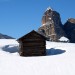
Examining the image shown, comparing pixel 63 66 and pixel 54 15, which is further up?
pixel 54 15

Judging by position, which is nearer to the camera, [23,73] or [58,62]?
[23,73]

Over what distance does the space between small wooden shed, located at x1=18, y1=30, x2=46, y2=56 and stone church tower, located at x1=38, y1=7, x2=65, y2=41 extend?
77.6 m

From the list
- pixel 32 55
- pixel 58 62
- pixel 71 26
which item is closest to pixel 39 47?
pixel 32 55

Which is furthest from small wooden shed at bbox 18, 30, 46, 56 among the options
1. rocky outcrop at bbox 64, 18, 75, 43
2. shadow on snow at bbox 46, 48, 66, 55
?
rocky outcrop at bbox 64, 18, 75, 43

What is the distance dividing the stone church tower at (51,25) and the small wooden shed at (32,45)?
77640 millimetres

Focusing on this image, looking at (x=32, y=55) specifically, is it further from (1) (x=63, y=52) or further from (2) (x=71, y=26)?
(2) (x=71, y=26)

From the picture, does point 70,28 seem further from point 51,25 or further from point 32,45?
point 32,45

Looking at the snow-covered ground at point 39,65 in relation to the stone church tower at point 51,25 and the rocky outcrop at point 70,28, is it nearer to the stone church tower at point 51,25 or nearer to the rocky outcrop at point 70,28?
the stone church tower at point 51,25

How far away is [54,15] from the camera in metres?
122

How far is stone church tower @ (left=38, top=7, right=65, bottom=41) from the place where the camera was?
116756 millimetres

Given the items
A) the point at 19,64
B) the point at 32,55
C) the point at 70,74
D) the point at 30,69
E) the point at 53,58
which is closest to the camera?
the point at 70,74

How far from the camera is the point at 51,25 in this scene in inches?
4695

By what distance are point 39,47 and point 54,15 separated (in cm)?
8734

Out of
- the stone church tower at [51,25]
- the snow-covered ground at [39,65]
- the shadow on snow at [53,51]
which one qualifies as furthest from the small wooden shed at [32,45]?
the stone church tower at [51,25]
